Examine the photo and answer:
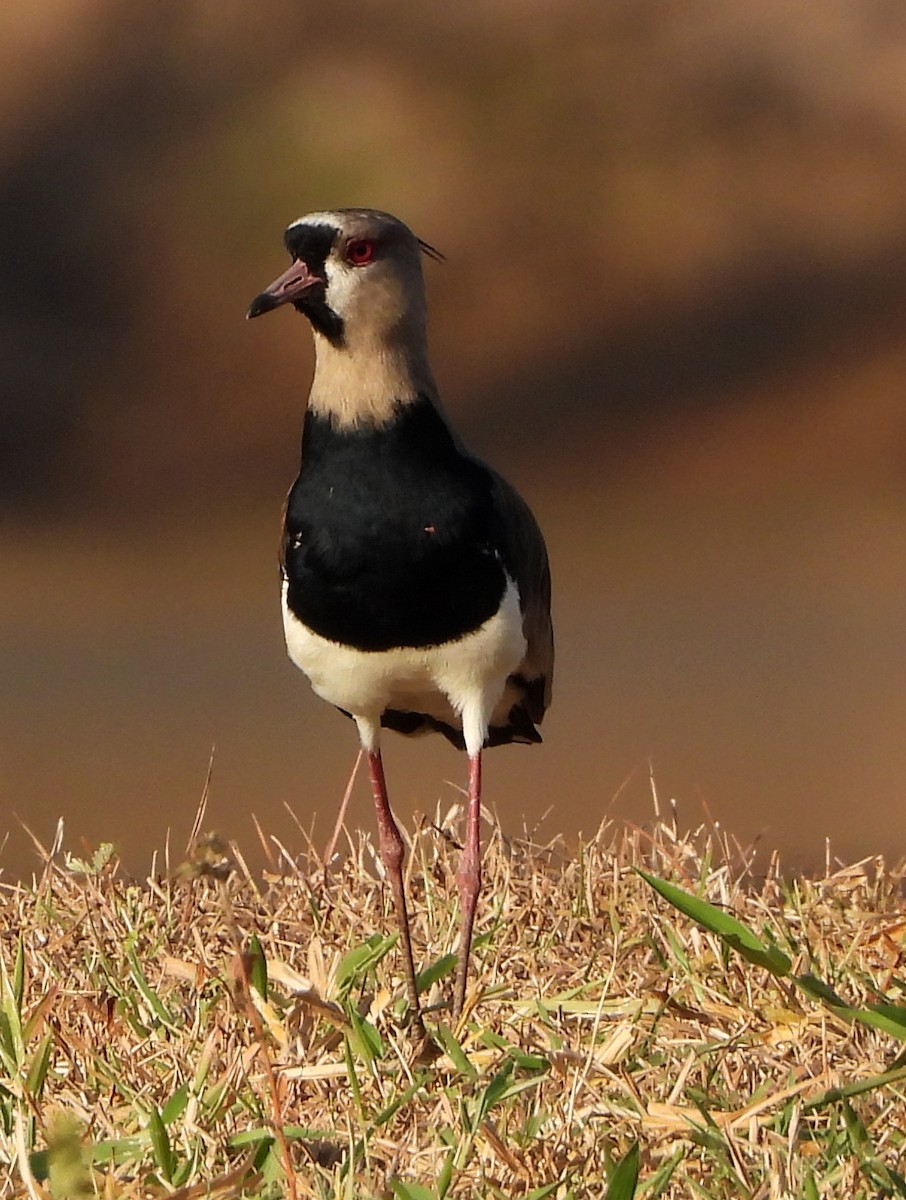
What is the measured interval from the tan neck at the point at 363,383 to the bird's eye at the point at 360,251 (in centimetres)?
17

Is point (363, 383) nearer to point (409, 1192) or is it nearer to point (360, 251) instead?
point (360, 251)

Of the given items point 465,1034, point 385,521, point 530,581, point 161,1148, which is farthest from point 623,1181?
point 530,581

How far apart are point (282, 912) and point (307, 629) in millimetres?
852

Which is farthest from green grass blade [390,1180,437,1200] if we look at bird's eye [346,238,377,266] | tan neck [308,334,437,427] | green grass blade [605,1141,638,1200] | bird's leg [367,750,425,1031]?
bird's eye [346,238,377,266]

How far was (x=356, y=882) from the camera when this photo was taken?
419 centimetres

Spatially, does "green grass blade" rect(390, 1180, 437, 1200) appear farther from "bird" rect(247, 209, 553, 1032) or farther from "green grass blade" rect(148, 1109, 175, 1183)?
"bird" rect(247, 209, 553, 1032)

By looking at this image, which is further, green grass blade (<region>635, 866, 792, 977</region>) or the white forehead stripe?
the white forehead stripe

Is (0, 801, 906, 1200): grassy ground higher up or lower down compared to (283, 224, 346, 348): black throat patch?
lower down

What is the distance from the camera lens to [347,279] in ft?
11.5

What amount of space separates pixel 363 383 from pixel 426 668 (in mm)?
615

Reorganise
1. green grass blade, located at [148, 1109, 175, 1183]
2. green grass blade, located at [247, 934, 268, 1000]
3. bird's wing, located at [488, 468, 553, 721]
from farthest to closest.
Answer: bird's wing, located at [488, 468, 553, 721] < green grass blade, located at [247, 934, 268, 1000] < green grass blade, located at [148, 1109, 175, 1183]

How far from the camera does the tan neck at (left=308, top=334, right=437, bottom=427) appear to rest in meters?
3.50

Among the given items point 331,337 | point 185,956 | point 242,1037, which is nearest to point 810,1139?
point 242,1037

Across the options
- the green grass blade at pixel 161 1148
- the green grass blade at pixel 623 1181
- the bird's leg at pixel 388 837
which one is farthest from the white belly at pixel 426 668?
the green grass blade at pixel 623 1181
